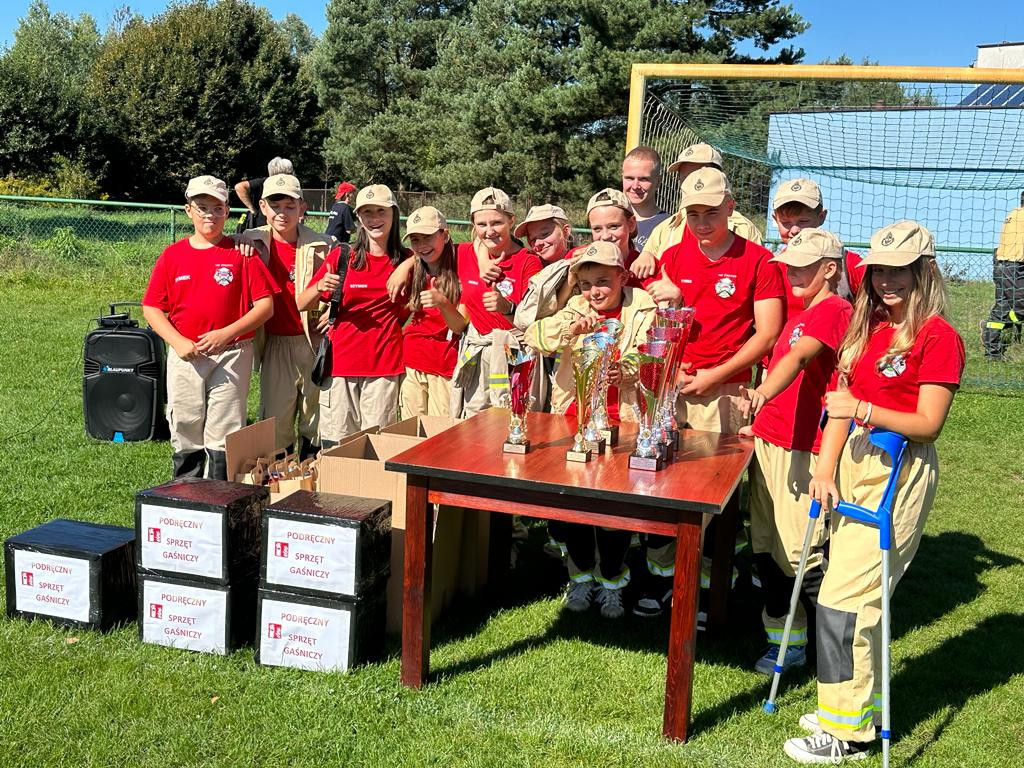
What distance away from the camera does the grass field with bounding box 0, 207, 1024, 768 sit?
337cm

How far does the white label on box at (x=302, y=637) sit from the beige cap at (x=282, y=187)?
2722 mm

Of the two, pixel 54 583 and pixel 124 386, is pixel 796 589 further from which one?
pixel 124 386

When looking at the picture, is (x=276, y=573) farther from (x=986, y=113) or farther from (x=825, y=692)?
(x=986, y=113)

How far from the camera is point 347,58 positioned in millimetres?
42531

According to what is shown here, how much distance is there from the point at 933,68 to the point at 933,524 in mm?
3274

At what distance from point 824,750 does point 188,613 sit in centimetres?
264

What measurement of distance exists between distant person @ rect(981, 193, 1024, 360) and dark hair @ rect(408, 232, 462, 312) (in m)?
8.30

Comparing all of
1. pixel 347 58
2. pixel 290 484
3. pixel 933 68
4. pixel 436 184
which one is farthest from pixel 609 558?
pixel 347 58

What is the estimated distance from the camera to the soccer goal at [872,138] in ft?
24.5

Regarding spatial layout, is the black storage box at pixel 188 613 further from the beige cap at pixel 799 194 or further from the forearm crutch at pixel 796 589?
the beige cap at pixel 799 194

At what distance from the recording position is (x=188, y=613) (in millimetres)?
4039

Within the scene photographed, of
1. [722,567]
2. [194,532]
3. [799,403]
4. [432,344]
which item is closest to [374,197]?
[432,344]

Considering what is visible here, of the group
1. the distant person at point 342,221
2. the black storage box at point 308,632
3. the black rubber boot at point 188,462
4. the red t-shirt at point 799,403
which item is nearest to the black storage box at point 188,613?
the black storage box at point 308,632

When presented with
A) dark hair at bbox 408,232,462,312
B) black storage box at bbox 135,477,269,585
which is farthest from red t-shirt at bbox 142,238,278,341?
black storage box at bbox 135,477,269,585
